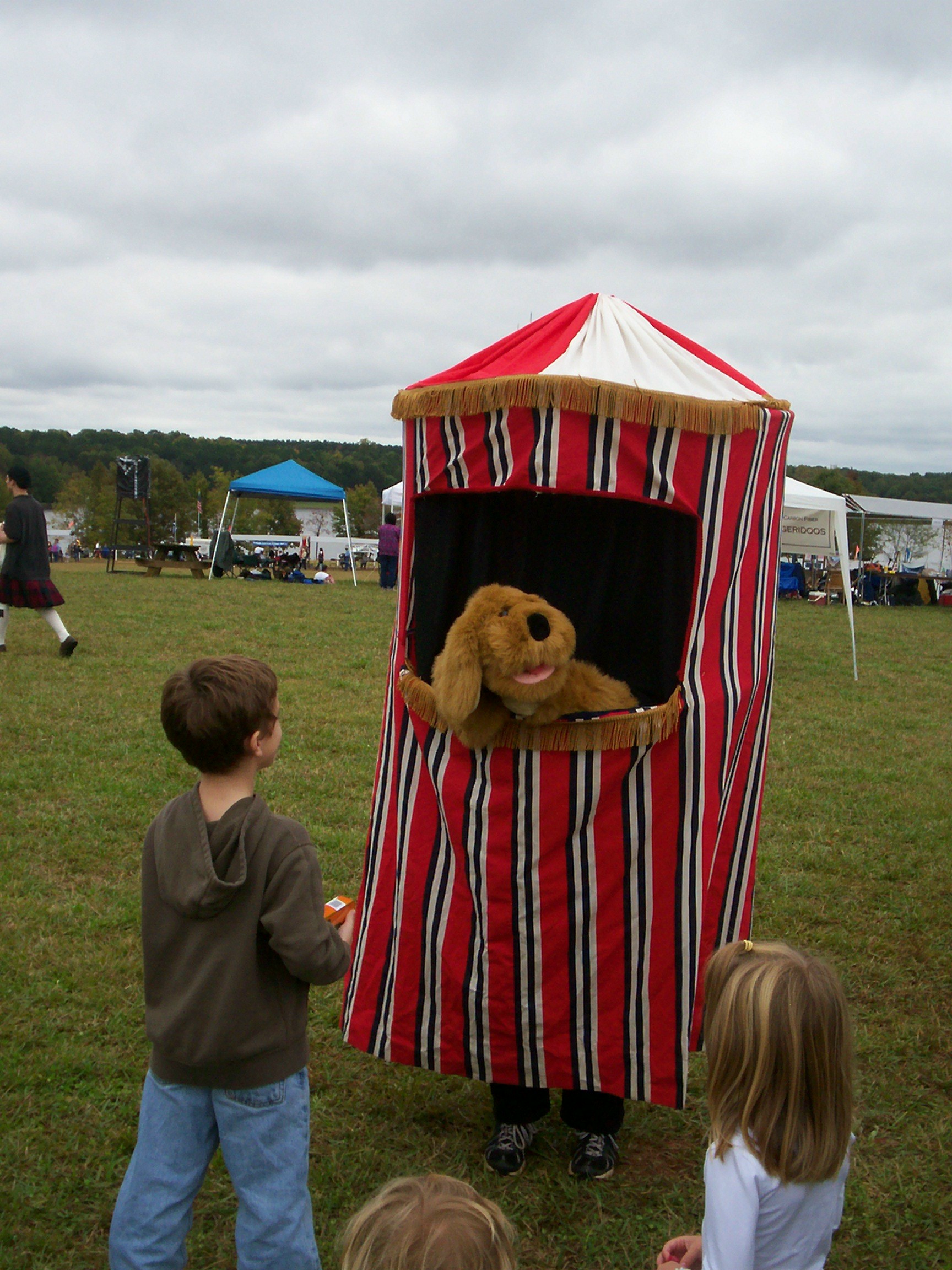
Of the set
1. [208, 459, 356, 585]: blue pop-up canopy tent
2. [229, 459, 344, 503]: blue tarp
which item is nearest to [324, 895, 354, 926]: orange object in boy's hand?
[208, 459, 356, 585]: blue pop-up canopy tent

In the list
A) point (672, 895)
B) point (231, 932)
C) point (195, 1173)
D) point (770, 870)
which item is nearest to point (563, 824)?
point (672, 895)

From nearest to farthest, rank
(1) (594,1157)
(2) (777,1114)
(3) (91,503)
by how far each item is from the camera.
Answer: (2) (777,1114)
(1) (594,1157)
(3) (91,503)

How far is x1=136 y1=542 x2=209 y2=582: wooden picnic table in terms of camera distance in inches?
826

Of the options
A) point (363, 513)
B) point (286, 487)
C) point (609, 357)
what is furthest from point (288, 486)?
point (363, 513)

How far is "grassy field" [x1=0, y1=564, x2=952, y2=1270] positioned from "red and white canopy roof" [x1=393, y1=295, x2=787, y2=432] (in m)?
1.96

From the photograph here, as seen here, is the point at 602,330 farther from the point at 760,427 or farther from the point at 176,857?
the point at 176,857

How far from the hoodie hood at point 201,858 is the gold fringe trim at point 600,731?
777mm

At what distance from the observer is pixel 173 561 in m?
21.6

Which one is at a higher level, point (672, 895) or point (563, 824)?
point (563, 824)

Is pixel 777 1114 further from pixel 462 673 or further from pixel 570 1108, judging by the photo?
pixel 570 1108

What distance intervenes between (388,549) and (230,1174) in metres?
16.1

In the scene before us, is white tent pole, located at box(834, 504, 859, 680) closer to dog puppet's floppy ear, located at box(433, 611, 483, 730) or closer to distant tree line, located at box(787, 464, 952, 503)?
dog puppet's floppy ear, located at box(433, 611, 483, 730)

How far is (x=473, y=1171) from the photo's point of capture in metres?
2.57

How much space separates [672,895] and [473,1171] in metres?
0.93
